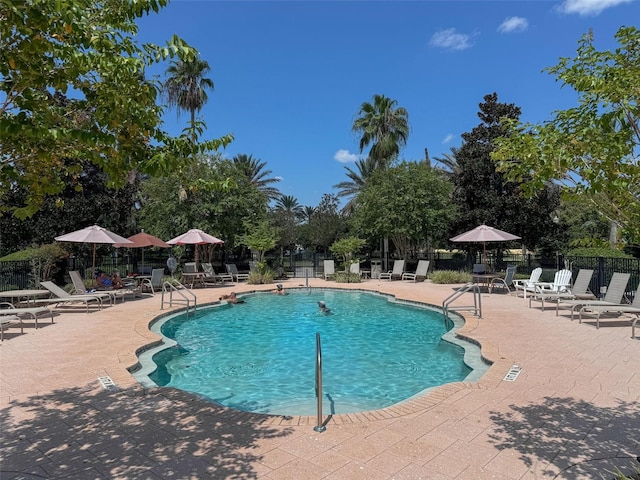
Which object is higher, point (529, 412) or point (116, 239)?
point (116, 239)

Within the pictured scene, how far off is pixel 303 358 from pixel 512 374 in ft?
13.6

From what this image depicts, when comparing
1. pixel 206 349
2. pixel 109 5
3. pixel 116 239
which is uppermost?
pixel 109 5

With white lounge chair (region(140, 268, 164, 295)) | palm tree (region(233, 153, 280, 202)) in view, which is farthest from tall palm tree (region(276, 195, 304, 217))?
white lounge chair (region(140, 268, 164, 295))

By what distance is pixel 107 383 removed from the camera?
18.4 ft

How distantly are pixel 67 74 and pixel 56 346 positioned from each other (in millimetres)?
6587

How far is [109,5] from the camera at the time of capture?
3.30 meters


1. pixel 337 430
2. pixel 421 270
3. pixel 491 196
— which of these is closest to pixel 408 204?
pixel 421 270

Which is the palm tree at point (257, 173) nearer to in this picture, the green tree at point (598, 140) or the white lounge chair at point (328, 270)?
the white lounge chair at point (328, 270)

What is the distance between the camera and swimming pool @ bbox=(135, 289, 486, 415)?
6475mm

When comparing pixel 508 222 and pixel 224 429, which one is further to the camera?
pixel 508 222

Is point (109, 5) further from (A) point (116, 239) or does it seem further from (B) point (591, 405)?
(A) point (116, 239)

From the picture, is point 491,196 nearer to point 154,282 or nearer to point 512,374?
point 154,282

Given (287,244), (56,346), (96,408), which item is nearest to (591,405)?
(96,408)

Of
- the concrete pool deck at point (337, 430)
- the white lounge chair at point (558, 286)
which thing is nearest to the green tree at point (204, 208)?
the white lounge chair at point (558, 286)
